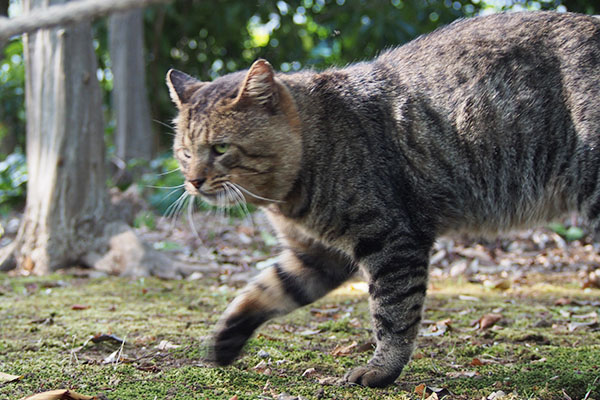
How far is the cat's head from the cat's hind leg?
1.17 ft

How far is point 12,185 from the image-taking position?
8.05 meters

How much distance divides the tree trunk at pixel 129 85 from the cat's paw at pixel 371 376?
668cm

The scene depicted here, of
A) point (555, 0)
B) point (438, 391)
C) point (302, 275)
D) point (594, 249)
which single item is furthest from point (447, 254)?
point (555, 0)

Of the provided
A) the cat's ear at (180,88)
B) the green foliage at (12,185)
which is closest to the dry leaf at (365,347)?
the cat's ear at (180,88)

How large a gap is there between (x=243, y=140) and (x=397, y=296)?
0.98 m

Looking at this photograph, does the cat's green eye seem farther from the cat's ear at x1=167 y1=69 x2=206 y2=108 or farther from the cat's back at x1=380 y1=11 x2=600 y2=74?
the cat's back at x1=380 y1=11 x2=600 y2=74

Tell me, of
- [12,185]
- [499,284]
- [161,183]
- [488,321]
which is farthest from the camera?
[12,185]

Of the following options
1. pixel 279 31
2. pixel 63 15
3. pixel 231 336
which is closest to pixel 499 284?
pixel 231 336

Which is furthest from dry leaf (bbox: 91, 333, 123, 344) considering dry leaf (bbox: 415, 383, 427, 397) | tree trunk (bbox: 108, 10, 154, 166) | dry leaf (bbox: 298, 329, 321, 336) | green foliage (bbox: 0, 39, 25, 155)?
green foliage (bbox: 0, 39, 25, 155)

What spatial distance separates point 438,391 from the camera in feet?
8.23

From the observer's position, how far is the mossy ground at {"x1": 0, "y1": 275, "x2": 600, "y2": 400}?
8.25 feet

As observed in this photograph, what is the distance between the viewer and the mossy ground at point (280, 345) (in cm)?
252

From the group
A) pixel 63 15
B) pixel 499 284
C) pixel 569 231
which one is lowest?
pixel 569 231

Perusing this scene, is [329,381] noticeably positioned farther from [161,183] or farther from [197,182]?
[161,183]
